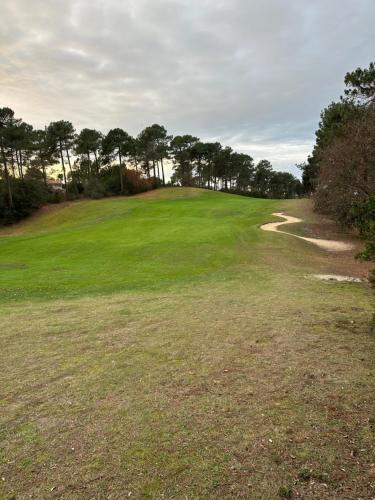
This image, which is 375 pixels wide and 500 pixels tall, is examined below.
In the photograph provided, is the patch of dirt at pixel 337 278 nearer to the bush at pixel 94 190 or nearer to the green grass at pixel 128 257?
the green grass at pixel 128 257

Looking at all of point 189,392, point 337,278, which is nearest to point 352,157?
point 337,278

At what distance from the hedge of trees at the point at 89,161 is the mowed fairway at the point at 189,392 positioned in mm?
41070

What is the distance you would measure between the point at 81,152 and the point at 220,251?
50353 millimetres

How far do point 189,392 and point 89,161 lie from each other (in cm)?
7049

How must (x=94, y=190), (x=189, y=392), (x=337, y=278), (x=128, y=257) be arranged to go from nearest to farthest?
(x=189, y=392) < (x=337, y=278) < (x=128, y=257) < (x=94, y=190)

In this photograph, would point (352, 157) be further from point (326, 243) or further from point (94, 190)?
point (94, 190)

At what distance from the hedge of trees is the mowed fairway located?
41.1 meters

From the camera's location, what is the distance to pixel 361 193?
21.9 metres

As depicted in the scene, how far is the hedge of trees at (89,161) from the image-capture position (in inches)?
1889

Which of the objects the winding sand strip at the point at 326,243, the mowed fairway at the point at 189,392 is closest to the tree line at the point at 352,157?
the winding sand strip at the point at 326,243

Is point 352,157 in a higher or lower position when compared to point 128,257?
higher

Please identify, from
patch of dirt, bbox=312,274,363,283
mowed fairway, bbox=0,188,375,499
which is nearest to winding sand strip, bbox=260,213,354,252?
patch of dirt, bbox=312,274,363,283

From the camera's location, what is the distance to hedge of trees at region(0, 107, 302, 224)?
157ft

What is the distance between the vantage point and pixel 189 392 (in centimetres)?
490
